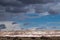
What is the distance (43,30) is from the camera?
4.95ft

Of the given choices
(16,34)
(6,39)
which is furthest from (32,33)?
(6,39)

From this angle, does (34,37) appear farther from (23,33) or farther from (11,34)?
(11,34)

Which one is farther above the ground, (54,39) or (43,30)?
(43,30)

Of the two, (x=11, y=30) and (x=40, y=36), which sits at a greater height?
(x=11, y=30)

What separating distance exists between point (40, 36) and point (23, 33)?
178 mm

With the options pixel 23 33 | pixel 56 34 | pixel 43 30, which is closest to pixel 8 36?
pixel 23 33

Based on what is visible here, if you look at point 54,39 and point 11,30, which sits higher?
point 11,30

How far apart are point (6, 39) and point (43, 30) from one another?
39 centimetres

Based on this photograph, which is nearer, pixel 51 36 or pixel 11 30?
pixel 51 36

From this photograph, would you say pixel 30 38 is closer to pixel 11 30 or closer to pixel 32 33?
pixel 32 33

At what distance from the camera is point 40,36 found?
1.45m

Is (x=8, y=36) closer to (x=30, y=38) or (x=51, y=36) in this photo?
(x=30, y=38)

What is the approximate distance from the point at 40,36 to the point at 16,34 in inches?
9.8

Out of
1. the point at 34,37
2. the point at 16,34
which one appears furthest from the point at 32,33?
the point at 16,34
